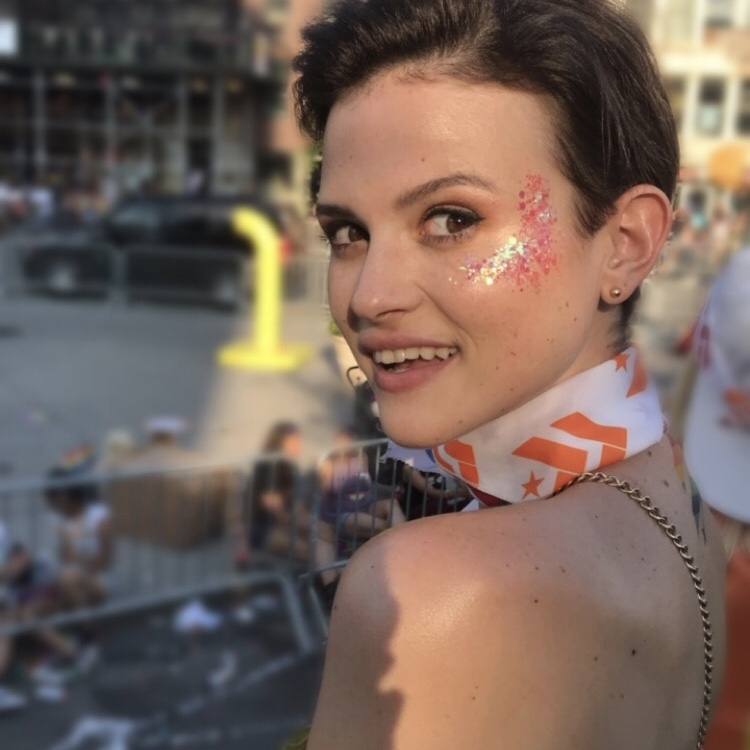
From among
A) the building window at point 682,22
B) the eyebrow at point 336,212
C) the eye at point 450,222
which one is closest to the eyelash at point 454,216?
the eye at point 450,222

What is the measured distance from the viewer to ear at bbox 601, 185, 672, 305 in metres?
1.36

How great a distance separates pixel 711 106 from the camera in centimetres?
3562

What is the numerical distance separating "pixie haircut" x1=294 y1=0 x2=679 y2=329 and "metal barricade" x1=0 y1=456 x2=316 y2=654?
15.6 ft

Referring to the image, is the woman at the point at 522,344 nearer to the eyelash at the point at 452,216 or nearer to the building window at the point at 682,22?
the eyelash at the point at 452,216

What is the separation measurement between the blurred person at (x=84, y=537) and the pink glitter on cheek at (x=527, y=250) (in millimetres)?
5350

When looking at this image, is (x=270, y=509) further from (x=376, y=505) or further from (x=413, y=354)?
(x=413, y=354)

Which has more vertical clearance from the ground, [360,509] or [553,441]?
[553,441]

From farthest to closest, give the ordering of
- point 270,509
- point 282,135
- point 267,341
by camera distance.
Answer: point 282,135
point 267,341
point 270,509

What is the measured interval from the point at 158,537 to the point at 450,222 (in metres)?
5.75

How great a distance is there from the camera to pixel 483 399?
1.30m

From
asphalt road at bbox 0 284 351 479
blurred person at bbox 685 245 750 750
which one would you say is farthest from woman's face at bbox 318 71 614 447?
asphalt road at bbox 0 284 351 479

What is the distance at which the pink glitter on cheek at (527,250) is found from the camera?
1268mm

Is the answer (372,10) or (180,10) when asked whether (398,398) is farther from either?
(180,10)

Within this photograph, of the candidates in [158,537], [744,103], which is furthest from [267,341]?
[744,103]
